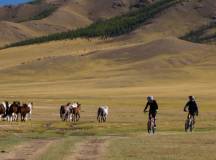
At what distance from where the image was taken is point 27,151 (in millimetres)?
23828

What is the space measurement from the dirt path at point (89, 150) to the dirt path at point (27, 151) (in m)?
1.13

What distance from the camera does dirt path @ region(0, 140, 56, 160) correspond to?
71.4 ft

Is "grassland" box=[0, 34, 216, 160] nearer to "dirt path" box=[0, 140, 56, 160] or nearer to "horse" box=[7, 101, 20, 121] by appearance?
"dirt path" box=[0, 140, 56, 160]

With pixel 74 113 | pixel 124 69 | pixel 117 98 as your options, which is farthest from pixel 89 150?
pixel 124 69

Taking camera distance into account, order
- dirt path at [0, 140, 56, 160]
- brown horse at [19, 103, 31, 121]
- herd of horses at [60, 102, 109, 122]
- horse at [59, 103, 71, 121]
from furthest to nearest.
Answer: horse at [59, 103, 71, 121]
herd of horses at [60, 102, 109, 122]
brown horse at [19, 103, 31, 121]
dirt path at [0, 140, 56, 160]

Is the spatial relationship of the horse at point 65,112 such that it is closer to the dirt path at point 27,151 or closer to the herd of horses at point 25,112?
the herd of horses at point 25,112

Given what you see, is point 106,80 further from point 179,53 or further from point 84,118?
point 84,118

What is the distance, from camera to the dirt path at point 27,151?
71.4ft

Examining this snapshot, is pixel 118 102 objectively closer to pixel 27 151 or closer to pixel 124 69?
pixel 27 151

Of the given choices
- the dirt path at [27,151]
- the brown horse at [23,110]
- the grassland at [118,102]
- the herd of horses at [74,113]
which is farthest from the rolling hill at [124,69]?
the dirt path at [27,151]

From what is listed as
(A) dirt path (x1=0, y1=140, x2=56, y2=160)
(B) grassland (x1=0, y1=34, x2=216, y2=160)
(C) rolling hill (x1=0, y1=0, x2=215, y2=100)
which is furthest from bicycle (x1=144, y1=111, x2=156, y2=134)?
(C) rolling hill (x1=0, y1=0, x2=215, y2=100)

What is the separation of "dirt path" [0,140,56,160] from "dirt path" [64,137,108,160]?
3.70 feet

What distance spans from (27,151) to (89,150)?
6.89ft

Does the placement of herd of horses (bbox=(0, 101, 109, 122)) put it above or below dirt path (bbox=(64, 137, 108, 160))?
above
